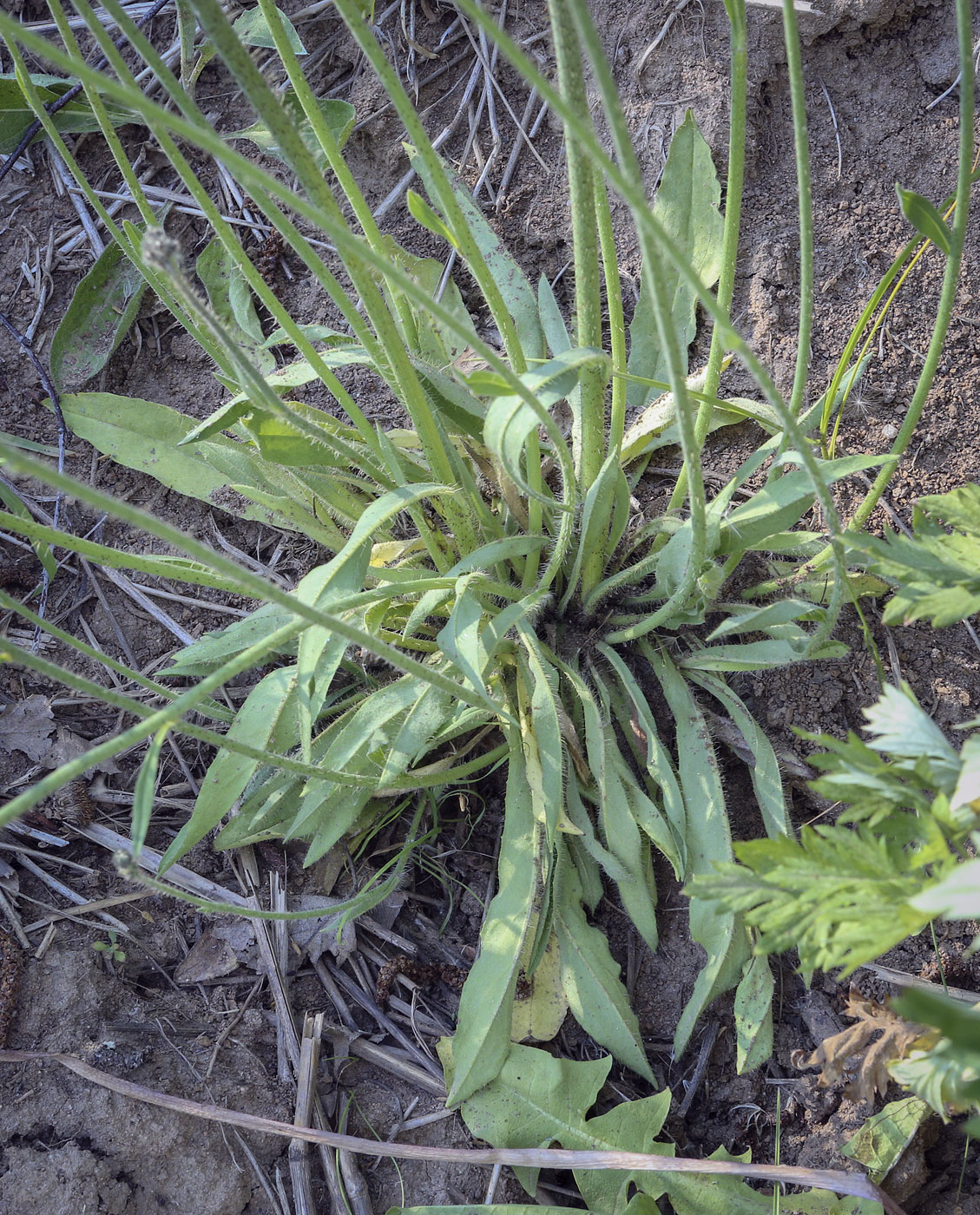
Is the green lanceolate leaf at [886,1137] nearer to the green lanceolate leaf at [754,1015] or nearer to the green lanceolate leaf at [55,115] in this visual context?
the green lanceolate leaf at [754,1015]

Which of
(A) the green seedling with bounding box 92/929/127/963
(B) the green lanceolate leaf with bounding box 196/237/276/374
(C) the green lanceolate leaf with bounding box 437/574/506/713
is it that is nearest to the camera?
(C) the green lanceolate leaf with bounding box 437/574/506/713

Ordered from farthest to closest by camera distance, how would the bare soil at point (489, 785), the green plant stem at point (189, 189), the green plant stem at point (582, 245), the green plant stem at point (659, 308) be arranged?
→ the bare soil at point (489, 785) < the green plant stem at point (189, 189) < the green plant stem at point (582, 245) < the green plant stem at point (659, 308)

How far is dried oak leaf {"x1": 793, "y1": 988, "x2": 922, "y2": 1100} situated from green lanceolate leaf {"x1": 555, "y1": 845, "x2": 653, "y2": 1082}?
226mm

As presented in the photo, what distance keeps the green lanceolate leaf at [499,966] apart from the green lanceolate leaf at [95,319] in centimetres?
112

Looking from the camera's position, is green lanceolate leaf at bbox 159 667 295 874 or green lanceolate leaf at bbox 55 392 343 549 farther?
green lanceolate leaf at bbox 55 392 343 549

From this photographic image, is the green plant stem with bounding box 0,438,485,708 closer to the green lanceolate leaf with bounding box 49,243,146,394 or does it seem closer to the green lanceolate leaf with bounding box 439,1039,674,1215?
the green lanceolate leaf with bounding box 439,1039,674,1215

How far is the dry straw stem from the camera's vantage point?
1041 mm

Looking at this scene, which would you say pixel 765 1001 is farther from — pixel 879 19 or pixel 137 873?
pixel 879 19

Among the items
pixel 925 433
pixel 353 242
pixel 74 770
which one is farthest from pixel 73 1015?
pixel 925 433

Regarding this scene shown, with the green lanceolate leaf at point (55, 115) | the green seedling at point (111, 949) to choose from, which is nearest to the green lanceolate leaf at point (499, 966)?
the green seedling at point (111, 949)

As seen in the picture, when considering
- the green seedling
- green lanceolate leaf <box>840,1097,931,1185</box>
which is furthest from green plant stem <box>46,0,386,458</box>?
green lanceolate leaf <box>840,1097,931,1185</box>

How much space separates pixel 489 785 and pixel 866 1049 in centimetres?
66

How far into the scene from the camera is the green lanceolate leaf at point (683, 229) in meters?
1.41

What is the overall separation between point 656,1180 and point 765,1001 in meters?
0.26
